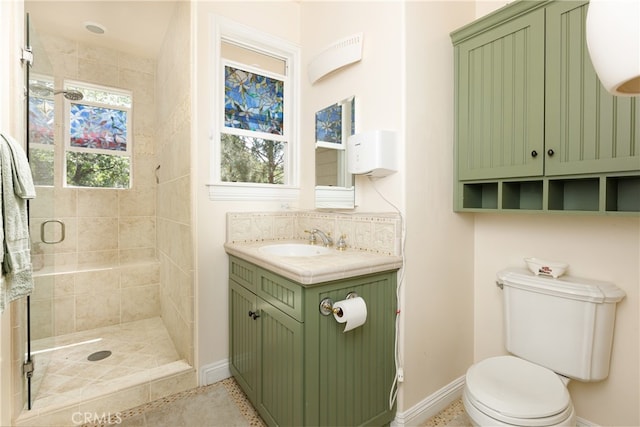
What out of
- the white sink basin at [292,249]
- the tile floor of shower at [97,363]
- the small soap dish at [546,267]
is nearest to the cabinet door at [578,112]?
the small soap dish at [546,267]

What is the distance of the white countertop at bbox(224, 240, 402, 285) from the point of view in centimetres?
120

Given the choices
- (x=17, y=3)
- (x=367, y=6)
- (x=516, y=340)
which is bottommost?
(x=516, y=340)

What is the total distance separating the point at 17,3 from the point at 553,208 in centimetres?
273

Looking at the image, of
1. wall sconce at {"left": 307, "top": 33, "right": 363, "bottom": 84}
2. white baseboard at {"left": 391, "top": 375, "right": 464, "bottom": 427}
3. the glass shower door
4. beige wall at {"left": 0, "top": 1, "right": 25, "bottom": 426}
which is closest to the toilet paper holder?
white baseboard at {"left": 391, "top": 375, "right": 464, "bottom": 427}

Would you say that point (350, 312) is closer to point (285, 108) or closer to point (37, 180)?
point (285, 108)

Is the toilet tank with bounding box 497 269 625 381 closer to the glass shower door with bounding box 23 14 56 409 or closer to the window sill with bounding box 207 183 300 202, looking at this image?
the window sill with bounding box 207 183 300 202

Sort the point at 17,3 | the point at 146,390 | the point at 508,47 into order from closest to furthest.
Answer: the point at 17,3 < the point at 508,47 < the point at 146,390

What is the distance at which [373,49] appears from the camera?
164 centimetres

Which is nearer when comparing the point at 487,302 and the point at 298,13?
the point at 487,302

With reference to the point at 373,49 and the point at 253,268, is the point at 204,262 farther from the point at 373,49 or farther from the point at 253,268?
the point at 373,49

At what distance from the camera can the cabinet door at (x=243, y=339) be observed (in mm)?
1621

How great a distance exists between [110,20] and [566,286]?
3682 millimetres

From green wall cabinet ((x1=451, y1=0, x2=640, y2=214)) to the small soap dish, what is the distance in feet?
0.91

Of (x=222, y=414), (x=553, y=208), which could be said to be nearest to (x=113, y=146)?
(x=222, y=414)
